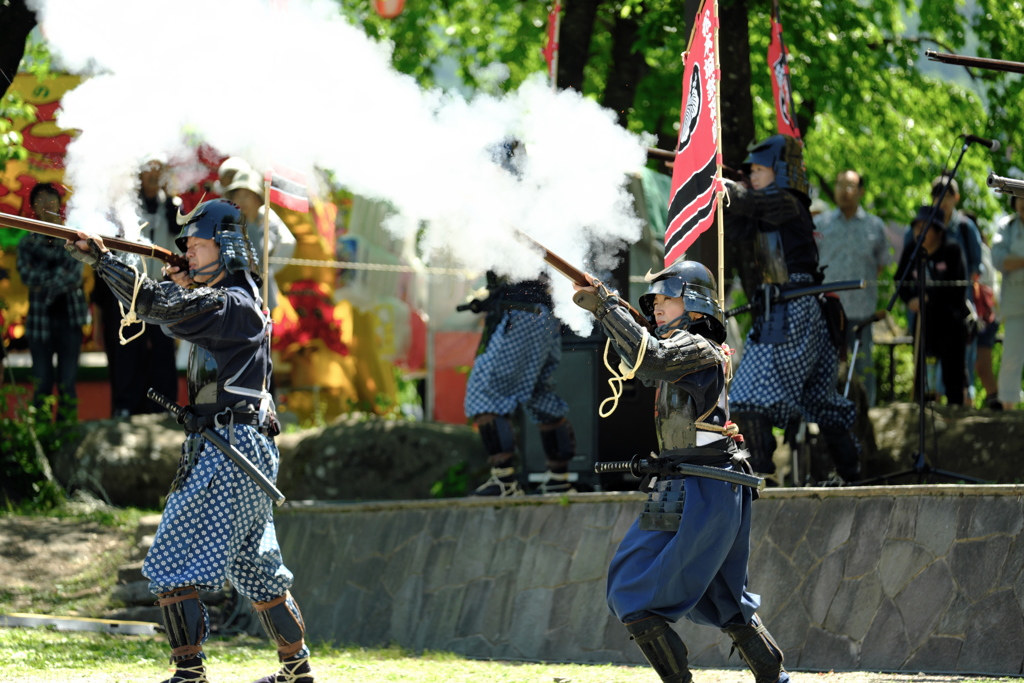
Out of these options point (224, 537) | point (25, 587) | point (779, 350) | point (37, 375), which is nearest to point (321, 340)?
point (37, 375)

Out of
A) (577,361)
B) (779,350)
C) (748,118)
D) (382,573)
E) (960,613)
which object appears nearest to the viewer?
(960,613)

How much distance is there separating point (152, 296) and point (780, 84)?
501 cm

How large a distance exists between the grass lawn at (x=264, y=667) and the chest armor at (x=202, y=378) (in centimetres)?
142

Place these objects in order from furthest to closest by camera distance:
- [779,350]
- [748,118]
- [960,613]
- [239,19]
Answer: [748,118], [779,350], [239,19], [960,613]

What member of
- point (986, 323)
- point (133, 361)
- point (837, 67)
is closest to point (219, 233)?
point (133, 361)

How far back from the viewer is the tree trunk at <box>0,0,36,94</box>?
Result: 6.83m

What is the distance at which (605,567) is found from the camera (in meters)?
7.16

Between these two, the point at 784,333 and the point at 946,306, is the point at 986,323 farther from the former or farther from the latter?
the point at 784,333

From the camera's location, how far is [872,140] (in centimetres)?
1393

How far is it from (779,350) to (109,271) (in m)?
3.84

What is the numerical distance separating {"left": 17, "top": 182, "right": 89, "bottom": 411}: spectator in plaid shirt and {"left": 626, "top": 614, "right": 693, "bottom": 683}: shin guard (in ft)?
21.7

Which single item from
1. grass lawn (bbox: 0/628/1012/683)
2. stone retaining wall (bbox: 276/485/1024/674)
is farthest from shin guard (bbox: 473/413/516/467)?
grass lawn (bbox: 0/628/1012/683)

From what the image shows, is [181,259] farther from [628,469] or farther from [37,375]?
[37,375]

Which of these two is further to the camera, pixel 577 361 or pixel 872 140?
pixel 872 140
